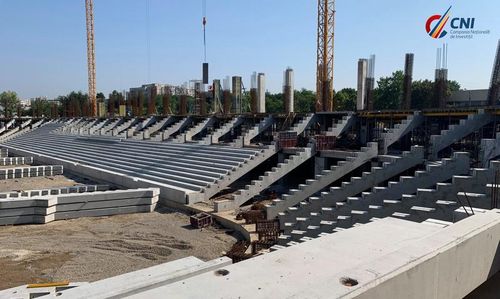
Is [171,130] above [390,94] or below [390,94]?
below

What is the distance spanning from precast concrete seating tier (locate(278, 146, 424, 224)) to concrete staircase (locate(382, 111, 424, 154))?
226cm

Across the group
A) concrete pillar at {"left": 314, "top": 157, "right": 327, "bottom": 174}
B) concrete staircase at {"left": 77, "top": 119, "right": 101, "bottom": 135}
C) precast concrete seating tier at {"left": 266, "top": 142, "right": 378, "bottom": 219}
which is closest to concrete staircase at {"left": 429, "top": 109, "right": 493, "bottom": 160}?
precast concrete seating tier at {"left": 266, "top": 142, "right": 378, "bottom": 219}

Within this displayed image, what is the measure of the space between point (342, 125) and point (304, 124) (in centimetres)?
284

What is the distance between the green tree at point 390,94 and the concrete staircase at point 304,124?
33944 millimetres

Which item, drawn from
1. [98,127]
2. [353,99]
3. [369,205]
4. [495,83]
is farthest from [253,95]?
[353,99]

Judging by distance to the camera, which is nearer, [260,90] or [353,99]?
[260,90]

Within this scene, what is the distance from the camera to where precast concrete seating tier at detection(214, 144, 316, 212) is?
1612 cm

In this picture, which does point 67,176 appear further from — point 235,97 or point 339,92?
point 339,92

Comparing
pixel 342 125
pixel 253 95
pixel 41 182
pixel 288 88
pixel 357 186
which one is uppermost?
pixel 288 88

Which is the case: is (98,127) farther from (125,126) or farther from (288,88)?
(288,88)

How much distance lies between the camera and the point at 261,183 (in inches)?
688

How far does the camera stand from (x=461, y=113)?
17.0 m

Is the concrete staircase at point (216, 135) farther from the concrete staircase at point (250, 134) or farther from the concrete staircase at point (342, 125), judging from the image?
the concrete staircase at point (342, 125)

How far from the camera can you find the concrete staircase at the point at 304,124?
22.7 metres
